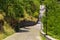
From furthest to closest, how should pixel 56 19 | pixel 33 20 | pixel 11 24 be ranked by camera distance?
pixel 33 20
pixel 11 24
pixel 56 19

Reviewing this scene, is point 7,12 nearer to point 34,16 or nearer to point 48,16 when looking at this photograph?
point 48,16

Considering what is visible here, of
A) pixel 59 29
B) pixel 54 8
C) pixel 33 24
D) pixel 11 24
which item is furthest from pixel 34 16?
pixel 59 29

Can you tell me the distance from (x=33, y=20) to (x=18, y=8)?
27.2 m

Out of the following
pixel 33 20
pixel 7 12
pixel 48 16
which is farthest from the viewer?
pixel 33 20

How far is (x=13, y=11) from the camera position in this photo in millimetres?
45031

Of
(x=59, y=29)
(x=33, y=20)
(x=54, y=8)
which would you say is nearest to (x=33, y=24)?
(x=33, y=20)

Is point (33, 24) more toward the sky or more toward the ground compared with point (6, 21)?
more toward the ground

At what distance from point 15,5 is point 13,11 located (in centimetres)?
150

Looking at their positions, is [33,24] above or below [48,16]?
below

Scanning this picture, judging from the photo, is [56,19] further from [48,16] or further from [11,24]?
[11,24]

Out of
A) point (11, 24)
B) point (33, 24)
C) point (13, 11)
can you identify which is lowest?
point (33, 24)

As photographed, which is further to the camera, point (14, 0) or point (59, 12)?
point (14, 0)

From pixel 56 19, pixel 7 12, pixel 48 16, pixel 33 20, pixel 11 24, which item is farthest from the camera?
pixel 33 20

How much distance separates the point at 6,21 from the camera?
45156 millimetres
